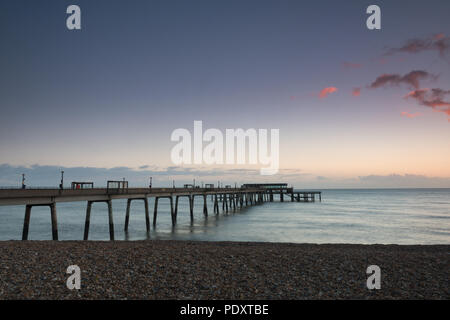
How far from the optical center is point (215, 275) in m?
10.0

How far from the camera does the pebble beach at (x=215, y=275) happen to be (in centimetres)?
865

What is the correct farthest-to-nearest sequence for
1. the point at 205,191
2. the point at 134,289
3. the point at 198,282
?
1. the point at 205,191
2. the point at 198,282
3. the point at 134,289

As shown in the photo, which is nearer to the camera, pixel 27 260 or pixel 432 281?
pixel 432 281

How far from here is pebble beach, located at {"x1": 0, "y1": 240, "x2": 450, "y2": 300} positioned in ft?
28.4

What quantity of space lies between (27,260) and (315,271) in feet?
35.2

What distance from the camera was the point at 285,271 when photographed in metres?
10.6
